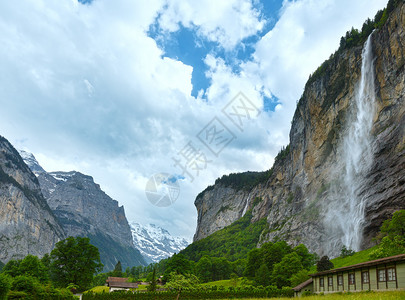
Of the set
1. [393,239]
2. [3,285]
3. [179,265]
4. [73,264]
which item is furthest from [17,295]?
[179,265]

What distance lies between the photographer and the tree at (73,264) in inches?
2904

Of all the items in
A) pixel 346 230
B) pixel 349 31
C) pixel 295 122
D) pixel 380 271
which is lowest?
pixel 380 271

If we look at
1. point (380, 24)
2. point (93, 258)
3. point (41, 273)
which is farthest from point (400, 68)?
point (41, 273)

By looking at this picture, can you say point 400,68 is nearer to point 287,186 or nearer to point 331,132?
point 331,132

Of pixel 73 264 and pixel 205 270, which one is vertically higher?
pixel 73 264

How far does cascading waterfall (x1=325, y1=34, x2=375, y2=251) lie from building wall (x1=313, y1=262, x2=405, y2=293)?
46.3 m

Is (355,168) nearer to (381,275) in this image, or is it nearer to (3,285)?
(381,275)

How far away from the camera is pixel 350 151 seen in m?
104

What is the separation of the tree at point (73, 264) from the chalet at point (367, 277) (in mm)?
52172

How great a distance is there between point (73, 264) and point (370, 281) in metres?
63.8

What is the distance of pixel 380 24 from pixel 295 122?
64.8 meters

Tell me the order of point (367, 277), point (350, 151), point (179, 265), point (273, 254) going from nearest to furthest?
point (367, 277) < point (273, 254) < point (350, 151) < point (179, 265)

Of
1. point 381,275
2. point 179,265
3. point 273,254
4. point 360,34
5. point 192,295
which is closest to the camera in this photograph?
point 381,275

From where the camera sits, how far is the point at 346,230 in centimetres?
9394
